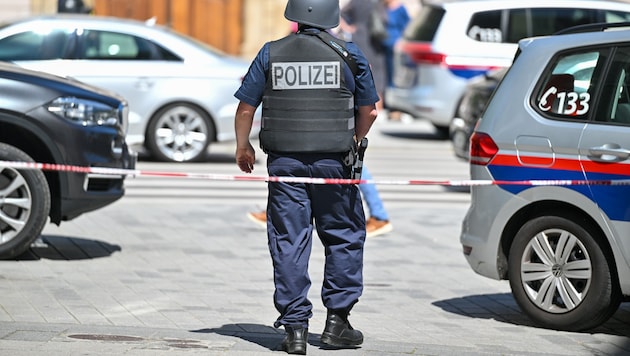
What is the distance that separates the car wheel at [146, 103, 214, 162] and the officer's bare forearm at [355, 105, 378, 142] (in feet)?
30.3

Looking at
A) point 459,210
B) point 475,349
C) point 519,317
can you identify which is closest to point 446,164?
point 459,210

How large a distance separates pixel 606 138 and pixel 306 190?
1.69m

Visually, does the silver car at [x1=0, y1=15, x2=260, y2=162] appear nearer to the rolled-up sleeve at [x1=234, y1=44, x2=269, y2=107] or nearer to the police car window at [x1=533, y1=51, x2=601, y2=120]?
the police car window at [x1=533, y1=51, x2=601, y2=120]

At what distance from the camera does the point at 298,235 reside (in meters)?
6.65

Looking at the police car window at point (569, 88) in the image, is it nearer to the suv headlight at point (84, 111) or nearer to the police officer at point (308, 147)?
the police officer at point (308, 147)

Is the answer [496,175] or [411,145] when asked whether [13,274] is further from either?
[411,145]

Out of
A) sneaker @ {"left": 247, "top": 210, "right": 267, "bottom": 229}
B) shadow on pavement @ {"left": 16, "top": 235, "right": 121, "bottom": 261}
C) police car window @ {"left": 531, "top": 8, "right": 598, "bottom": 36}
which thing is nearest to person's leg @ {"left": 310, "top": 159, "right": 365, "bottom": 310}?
shadow on pavement @ {"left": 16, "top": 235, "right": 121, "bottom": 261}

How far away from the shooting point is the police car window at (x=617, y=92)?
7.43 meters

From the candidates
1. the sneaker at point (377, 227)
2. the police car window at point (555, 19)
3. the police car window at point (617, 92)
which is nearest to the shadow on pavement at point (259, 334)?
the police car window at point (617, 92)

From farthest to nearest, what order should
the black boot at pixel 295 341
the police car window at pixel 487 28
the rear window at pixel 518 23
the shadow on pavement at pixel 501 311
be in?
the police car window at pixel 487 28 → the rear window at pixel 518 23 → the shadow on pavement at pixel 501 311 → the black boot at pixel 295 341

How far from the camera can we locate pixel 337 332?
673cm

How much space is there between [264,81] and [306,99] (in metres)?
0.21

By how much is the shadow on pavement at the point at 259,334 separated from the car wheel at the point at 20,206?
233 cm

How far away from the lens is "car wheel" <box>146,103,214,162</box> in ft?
52.3
